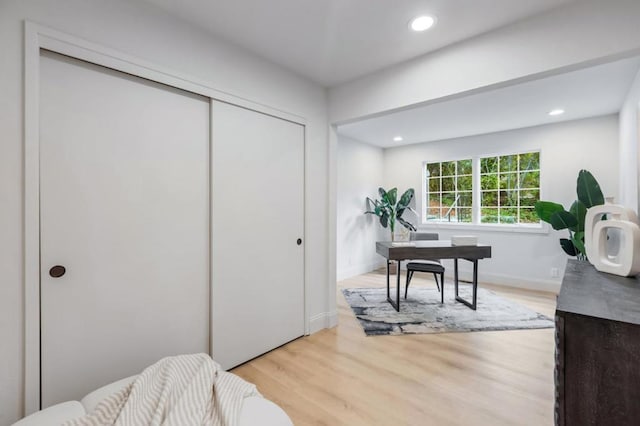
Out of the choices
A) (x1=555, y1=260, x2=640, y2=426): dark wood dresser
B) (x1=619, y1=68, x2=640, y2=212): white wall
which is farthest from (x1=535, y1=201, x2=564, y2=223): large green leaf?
(x1=555, y1=260, x2=640, y2=426): dark wood dresser

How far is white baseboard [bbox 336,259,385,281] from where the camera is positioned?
5.02 metres

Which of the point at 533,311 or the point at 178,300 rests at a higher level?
the point at 178,300

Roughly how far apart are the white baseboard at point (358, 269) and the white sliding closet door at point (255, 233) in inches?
89.8

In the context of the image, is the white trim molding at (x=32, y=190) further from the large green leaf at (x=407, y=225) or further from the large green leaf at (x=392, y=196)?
the large green leaf at (x=407, y=225)

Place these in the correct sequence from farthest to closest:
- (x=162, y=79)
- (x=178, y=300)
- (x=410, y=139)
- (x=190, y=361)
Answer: (x=410, y=139)
(x=178, y=300)
(x=162, y=79)
(x=190, y=361)

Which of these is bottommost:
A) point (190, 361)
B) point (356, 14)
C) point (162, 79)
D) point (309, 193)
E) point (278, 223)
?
point (190, 361)

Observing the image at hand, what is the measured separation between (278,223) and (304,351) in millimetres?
1114

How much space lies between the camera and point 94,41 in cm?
158

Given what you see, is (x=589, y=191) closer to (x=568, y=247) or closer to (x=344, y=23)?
(x=568, y=247)

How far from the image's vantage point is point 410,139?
17.3ft

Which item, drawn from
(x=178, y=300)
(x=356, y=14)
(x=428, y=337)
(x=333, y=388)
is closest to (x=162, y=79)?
(x=356, y=14)

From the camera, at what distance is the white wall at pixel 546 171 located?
3.92 m

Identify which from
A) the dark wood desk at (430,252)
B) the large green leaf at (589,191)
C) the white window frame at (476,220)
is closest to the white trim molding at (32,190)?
the dark wood desk at (430,252)

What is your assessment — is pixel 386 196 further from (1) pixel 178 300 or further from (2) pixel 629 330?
(2) pixel 629 330
